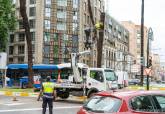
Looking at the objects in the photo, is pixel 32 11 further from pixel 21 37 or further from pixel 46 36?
pixel 21 37

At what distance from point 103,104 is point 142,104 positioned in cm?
82

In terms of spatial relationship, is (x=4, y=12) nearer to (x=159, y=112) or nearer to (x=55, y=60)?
(x=55, y=60)

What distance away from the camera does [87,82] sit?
96.2 ft

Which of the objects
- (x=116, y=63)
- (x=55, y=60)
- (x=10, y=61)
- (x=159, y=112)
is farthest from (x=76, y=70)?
(x=116, y=63)

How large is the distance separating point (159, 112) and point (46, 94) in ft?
26.4

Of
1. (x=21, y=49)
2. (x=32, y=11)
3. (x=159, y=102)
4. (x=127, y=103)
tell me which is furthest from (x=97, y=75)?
(x=21, y=49)

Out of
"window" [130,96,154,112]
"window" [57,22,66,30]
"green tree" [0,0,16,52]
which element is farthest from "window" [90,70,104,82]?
"window" [57,22,66,30]

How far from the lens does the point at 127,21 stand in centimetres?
16662

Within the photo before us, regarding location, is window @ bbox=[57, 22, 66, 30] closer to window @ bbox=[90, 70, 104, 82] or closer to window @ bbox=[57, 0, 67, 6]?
window @ bbox=[57, 0, 67, 6]

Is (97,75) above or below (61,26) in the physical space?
below

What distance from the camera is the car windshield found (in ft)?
32.1

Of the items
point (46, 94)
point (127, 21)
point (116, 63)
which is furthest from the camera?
point (127, 21)

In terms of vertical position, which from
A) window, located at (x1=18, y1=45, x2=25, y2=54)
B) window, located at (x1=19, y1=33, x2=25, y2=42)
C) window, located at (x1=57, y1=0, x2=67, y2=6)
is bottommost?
window, located at (x1=18, y1=45, x2=25, y2=54)

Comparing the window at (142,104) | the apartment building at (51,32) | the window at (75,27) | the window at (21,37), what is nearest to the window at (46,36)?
the apartment building at (51,32)
